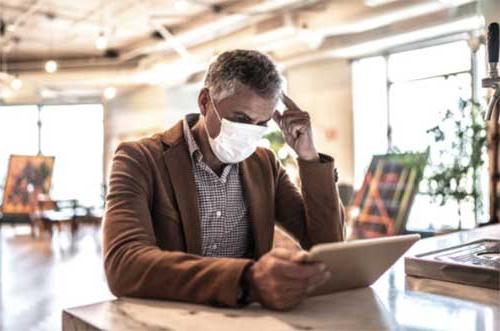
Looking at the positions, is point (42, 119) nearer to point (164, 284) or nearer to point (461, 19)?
point (461, 19)

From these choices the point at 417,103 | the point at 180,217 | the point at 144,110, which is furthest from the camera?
the point at 144,110

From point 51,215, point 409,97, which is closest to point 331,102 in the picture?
point 409,97

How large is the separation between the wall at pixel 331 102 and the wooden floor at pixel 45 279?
167 inches

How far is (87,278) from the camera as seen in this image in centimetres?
627

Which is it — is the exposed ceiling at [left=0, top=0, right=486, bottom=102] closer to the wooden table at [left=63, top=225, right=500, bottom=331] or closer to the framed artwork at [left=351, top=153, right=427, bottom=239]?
the framed artwork at [left=351, top=153, right=427, bottom=239]

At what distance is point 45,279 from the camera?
627 cm

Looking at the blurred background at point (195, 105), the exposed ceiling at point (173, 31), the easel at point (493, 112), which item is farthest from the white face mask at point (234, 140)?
the exposed ceiling at point (173, 31)

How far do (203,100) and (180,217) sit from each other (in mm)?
372

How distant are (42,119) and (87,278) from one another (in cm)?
807

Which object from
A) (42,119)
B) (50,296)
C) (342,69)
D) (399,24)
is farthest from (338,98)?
(42,119)

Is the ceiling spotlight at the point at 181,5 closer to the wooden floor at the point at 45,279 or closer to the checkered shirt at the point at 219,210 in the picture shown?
the wooden floor at the point at 45,279

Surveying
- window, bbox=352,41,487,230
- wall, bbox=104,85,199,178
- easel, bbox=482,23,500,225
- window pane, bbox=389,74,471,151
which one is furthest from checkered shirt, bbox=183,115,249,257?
wall, bbox=104,85,199,178

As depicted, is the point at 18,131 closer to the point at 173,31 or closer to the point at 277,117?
the point at 173,31

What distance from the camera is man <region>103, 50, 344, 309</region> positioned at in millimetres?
1153
